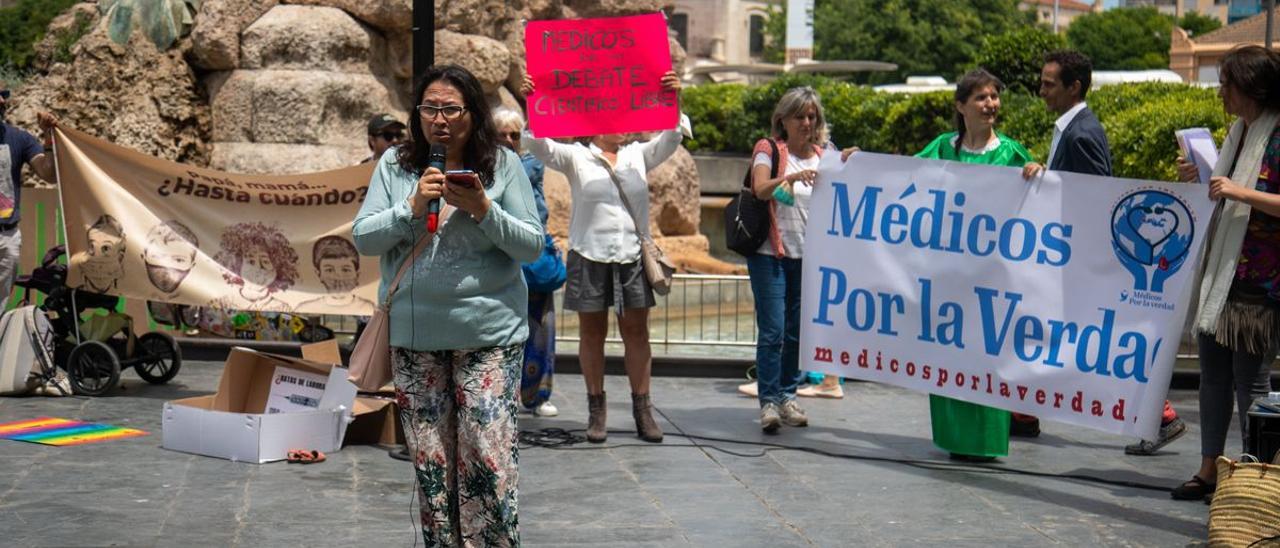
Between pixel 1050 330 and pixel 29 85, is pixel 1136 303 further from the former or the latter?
pixel 29 85

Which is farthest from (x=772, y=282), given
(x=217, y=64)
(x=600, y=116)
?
(x=217, y=64)

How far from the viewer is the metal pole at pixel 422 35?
293 inches

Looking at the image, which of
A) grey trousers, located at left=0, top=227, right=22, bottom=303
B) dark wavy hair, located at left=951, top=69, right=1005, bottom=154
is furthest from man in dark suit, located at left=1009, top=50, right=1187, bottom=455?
grey trousers, located at left=0, top=227, right=22, bottom=303

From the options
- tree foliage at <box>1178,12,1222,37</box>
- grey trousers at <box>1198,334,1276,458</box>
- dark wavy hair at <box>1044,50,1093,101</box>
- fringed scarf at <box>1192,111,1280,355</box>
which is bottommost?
grey trousers at <box>1198,334,1276,458</box>

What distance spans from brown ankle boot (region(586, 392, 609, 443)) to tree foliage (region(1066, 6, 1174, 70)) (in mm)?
75838

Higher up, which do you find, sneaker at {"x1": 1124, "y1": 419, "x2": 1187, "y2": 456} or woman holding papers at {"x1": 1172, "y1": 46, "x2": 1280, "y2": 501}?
woman holding papers at {"x1": 1172, "y1": 46, "x2": 1280, "y2": 501}

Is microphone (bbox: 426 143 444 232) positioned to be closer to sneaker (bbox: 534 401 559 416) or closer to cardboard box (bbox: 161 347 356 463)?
cardboard box (bbox: 161 347 356 463)

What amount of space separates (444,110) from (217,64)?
333 inches

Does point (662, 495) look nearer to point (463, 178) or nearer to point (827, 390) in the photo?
point (463, 178)

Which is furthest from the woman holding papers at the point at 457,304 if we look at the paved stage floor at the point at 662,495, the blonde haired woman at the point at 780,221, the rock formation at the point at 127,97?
the rock formation at the point at 127,97

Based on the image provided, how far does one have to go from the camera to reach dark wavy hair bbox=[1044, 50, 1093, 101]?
26.3ft

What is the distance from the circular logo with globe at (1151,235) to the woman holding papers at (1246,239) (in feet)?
0.39

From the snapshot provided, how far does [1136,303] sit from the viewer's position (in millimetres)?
7051

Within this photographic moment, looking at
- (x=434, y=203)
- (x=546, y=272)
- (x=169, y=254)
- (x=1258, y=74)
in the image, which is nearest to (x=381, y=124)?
(x=546, y=272)
